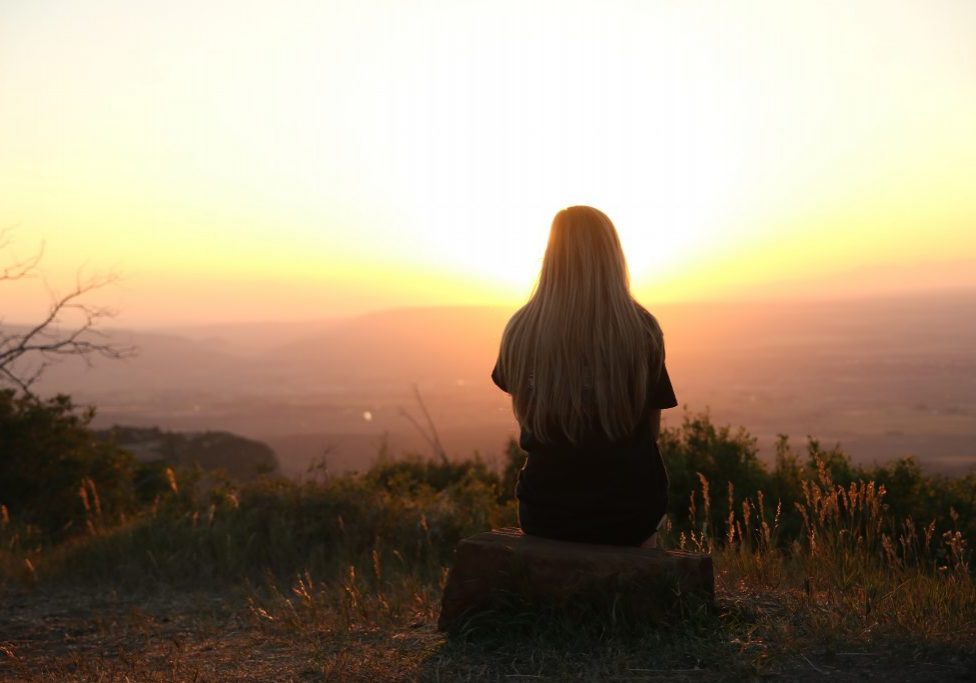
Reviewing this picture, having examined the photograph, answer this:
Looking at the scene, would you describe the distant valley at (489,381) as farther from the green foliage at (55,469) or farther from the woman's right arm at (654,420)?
the woman's right arm at (654,420)

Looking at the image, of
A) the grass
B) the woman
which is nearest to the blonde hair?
the woman

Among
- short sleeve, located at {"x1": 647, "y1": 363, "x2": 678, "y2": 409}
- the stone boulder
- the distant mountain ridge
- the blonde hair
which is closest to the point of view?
the stone boulder

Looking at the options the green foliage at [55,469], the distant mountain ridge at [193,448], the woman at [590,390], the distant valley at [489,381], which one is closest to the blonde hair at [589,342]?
the woman at [590,390]

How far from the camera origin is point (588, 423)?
4094 millimetres

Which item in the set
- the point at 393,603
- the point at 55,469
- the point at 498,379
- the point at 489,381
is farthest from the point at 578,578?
the point at 489,381

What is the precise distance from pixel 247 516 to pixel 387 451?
347 cm

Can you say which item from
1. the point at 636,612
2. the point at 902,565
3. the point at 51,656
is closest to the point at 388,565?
the point at 51,656

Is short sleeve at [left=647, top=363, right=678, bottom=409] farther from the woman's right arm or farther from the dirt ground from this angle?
the dirt ground

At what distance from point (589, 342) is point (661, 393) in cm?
46

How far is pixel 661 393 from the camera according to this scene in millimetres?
4160

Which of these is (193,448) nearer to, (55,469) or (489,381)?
(55,469)

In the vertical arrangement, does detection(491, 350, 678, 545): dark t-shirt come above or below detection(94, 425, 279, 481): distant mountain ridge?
above

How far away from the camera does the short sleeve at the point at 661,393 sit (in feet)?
13.6

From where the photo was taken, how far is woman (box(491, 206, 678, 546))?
4.06 m
